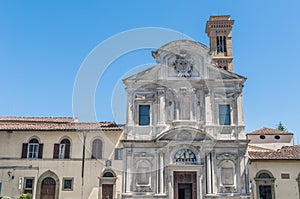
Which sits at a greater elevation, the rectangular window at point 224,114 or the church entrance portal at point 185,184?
the rectangular window at point 224,114

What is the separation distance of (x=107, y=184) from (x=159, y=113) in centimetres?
704

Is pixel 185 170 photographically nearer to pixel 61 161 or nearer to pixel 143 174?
pixel 143 174

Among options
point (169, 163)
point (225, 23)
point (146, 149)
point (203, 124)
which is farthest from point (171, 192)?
point (225, 23)

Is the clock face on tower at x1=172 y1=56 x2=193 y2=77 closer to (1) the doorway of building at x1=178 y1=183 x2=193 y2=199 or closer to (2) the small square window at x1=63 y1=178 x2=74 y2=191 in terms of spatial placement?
(1) the doorway of building at x1=178 y1=183 x2=193 y2=199

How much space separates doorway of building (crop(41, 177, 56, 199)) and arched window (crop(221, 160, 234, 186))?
44.1 ft

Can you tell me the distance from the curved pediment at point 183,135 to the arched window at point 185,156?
943 mm

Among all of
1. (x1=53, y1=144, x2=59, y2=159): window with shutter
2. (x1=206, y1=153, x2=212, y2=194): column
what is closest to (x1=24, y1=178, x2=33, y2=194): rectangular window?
(x1=53, y1=144, x2=59, y2=159): window with shutter

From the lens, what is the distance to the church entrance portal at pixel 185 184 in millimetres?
25344

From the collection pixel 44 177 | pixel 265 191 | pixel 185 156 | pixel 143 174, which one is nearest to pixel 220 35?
pixel 185 156

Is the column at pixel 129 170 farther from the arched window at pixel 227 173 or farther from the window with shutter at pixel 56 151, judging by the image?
the arched window at pixel 227 173

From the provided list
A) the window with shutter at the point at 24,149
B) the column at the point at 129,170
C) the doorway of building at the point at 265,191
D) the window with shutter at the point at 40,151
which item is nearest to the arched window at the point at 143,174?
the column at the point at 129,170

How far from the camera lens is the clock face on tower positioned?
2767cm

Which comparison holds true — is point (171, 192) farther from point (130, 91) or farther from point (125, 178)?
point (130, 91)

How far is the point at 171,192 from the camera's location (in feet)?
81.7
